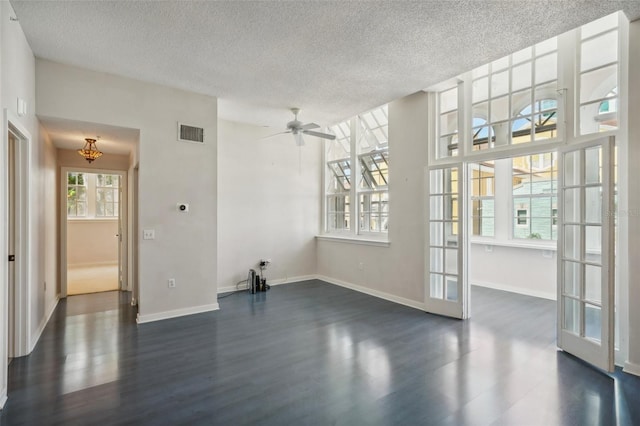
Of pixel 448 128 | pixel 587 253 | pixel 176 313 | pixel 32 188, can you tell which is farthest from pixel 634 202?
pixel 32 188

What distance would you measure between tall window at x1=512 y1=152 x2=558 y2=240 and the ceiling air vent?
18.4 feet

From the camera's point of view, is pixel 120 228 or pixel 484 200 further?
pixel 484 200

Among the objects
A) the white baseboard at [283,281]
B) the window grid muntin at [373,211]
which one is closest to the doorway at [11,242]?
the white baseboard at [283,281]

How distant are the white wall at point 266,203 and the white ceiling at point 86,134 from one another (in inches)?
60.8

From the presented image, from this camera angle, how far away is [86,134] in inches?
172

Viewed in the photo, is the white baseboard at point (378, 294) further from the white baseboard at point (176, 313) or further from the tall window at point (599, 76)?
the tall window at point (599, 76)

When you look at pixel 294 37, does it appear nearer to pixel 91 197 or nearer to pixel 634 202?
pixel 634 202

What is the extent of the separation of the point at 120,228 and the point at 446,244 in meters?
5.69

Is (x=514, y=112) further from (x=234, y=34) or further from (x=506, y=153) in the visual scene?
(x=234, y=34)

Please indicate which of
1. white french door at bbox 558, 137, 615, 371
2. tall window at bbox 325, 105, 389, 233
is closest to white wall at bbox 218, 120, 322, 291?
tall window at bbox 325, 105, 389, 233

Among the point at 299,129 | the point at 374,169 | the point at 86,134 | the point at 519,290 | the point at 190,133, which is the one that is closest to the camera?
the point at 86,134

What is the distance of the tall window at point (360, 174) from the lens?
5.89m

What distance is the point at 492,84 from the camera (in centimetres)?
442

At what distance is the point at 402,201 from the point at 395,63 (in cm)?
218
